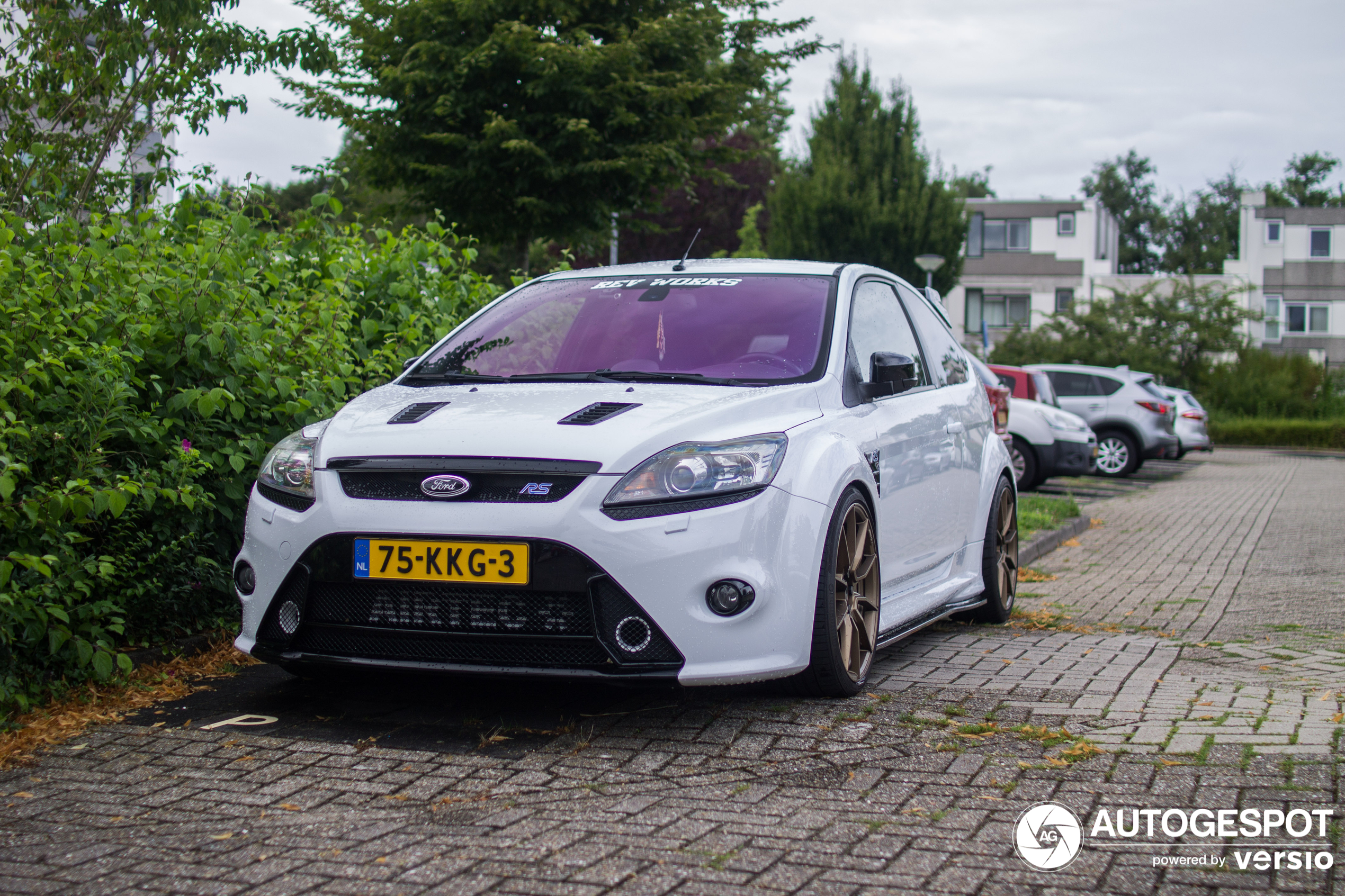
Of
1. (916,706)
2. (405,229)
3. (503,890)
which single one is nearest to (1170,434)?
(405,229)

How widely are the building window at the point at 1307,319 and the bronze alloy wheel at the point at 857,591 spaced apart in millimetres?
62190

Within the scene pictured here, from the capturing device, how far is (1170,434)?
21375 mm

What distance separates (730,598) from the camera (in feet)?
13.5

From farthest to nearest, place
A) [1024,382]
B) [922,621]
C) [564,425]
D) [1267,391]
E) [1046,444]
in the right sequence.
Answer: [1267,391], [1024,382], [1046,444], [922,621], [564,425]

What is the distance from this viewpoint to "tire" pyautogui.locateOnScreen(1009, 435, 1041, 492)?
15.9m

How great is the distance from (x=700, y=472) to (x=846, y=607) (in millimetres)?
873

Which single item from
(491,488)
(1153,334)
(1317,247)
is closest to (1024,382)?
(491,488)

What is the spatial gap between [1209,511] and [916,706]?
11007 mm

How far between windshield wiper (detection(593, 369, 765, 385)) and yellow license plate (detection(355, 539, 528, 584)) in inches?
44.0

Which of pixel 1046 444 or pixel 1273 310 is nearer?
pixel 1046 444

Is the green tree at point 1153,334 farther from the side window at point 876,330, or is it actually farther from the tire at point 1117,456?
the side window at point 876,330

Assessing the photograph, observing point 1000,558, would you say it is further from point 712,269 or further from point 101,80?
point 101,80

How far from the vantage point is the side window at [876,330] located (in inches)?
209

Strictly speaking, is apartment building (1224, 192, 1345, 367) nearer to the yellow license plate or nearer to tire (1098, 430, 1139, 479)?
tire (1098, 430, 1139, 479)
